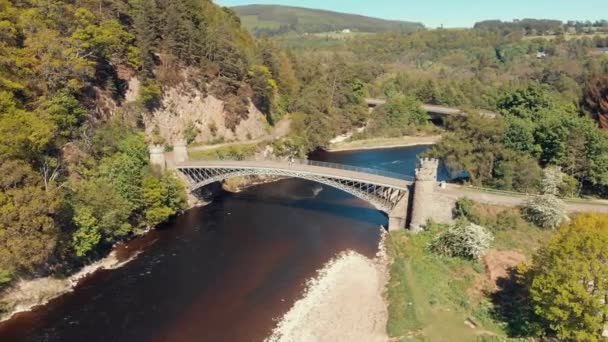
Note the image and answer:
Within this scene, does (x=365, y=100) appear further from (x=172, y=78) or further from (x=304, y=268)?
(x=304, y=268)

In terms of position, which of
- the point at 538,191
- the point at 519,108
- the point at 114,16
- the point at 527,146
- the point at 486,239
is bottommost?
the point at 486,239

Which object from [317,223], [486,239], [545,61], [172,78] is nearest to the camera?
[486,239]

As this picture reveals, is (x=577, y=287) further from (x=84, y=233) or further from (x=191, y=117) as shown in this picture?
(x=191, y=117)

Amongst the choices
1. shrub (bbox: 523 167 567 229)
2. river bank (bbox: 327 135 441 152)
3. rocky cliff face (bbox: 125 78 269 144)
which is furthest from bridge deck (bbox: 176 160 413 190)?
river bank (bbox: 327 135 441 152)

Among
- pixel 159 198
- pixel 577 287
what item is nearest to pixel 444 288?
pixel 577 287

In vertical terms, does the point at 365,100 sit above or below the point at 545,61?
below

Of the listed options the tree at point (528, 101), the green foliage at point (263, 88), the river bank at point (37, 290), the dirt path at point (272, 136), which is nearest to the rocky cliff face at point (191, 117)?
the dirt path at point (272, 136)

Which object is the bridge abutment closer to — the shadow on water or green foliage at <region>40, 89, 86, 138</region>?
the shadow on water

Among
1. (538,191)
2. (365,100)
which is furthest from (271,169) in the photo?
(365,100)
